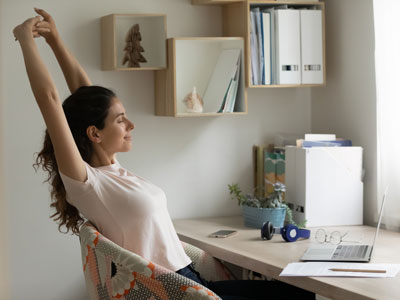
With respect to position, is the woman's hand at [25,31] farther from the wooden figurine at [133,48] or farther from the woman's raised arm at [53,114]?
the wooden figurine at [133,48]

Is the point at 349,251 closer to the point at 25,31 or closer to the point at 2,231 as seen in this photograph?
the point at 25,31

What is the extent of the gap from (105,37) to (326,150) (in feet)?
3.67

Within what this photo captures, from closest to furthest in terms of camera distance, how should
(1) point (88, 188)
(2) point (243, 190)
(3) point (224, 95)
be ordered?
1. (1) point (88, 188)
2. (3) point (224, 95)
3. (2) point (243, 190)

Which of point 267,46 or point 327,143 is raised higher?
point 267,46

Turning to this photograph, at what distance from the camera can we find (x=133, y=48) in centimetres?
311

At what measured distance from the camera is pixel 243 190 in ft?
11.5

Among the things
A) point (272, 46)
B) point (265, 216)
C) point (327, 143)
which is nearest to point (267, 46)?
point (272, 46)

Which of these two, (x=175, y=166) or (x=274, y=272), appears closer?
(x=274, y=272)

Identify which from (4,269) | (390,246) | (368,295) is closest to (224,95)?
(390,246)

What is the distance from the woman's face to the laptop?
749mm

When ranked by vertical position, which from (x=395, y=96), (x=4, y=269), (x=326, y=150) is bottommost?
(x=4, y=269)

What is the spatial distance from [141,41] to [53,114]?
118 centimetres

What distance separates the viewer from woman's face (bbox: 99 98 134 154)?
2.33 meters

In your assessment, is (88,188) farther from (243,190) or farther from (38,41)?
(243,190)
